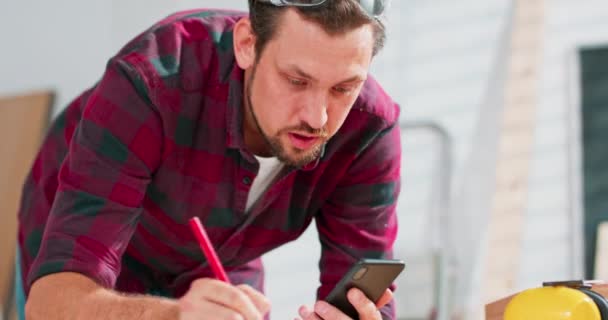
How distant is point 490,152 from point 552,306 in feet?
7.62

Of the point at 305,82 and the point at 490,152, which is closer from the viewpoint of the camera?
the point at 305,82

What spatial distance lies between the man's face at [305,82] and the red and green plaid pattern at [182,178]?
0.10m

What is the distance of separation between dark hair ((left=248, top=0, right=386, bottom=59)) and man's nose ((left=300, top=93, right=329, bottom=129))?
0.10m

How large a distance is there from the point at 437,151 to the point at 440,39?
0.44 meters

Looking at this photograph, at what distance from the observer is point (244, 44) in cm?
147

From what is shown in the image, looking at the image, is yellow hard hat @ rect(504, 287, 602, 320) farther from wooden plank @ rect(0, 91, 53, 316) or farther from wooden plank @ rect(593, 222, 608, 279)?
wooden plank @ rect(0, 91, 53, 316)

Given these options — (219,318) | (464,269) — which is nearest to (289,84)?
(219,318)

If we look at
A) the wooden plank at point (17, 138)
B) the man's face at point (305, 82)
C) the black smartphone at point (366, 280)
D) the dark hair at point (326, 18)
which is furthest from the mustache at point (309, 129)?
the wooden plank at point (17, 138)

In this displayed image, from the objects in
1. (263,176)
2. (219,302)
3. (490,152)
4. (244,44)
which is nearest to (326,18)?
(244,44)

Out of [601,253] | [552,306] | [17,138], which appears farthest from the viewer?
[17,138]

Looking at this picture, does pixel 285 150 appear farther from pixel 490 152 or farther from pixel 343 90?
pixel 490 152

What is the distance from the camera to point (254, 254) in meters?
1.78

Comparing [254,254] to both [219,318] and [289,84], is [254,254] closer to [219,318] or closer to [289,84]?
[289,84]

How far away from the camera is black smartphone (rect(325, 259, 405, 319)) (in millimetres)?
1140
